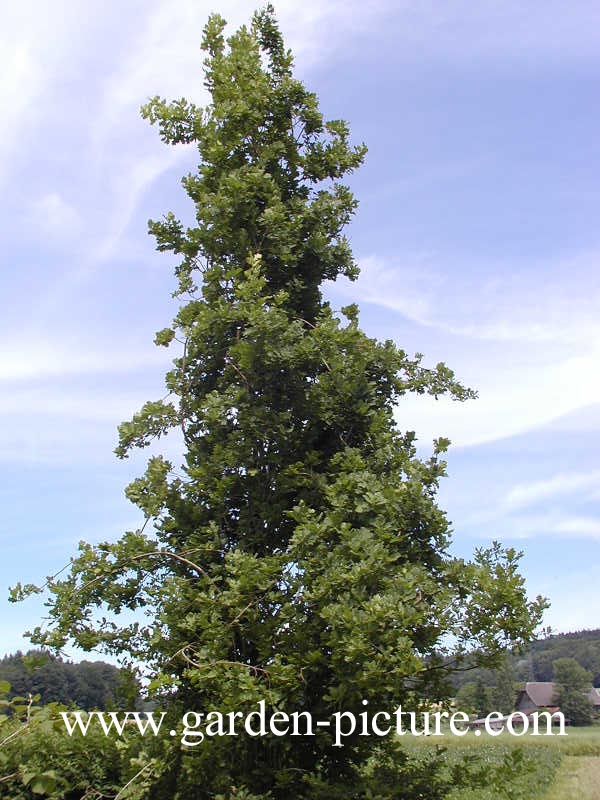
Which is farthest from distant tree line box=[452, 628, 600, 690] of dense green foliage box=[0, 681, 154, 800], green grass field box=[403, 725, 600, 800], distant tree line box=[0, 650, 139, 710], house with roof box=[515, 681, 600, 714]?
dense green foliage box=[0, 681, 154, 800]

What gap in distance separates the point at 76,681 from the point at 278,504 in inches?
400

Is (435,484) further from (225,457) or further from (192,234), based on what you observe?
(192,234)

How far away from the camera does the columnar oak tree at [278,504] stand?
5.34 metres

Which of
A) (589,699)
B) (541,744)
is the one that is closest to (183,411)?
(541,744)

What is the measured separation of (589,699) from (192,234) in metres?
92.6

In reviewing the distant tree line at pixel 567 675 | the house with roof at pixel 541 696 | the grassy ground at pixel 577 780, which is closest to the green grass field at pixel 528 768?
the grassy ground at pixel 577 780

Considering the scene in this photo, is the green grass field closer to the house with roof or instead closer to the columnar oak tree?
the columnar oak tree

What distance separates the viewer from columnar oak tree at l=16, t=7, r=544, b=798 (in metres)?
5.34

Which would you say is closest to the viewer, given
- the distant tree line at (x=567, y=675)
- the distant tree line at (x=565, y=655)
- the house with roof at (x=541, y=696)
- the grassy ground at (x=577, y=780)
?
the grassy ground at (x=577, y=780)

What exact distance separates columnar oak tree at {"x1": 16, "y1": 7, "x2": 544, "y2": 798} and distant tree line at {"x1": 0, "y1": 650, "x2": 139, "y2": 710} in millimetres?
324

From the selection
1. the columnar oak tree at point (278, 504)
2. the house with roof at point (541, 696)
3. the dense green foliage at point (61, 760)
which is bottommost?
the house with roof at point (541, 696)

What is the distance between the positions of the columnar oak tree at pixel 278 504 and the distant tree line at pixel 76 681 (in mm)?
324

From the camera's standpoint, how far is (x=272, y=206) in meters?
7.29

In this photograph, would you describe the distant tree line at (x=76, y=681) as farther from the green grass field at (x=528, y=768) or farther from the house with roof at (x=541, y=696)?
the house with roof at (x=541, y=696)
